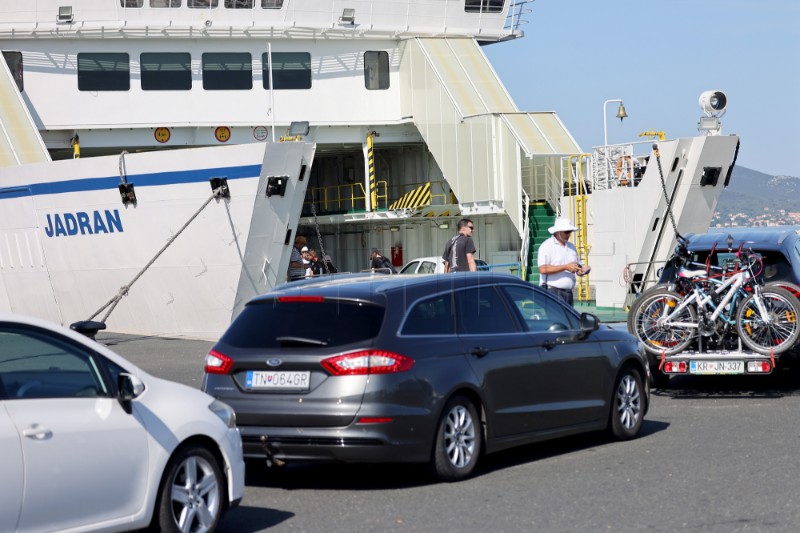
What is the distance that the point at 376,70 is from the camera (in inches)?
1228

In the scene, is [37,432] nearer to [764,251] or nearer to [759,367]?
[759,367]

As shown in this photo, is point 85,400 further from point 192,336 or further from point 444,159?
point 444,159

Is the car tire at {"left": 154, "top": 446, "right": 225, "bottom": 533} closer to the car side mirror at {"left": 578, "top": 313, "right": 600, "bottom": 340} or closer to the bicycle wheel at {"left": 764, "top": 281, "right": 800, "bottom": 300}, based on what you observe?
the car side mirror at {"left": 578, "top": 313, "right": 600, "bottom": 340}

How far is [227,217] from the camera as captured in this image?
71.7 ft

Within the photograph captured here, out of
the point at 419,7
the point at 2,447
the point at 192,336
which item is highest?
the point at 419,7

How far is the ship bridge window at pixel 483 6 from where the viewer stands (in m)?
31.9

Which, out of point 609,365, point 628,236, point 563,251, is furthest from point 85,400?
point 628,236

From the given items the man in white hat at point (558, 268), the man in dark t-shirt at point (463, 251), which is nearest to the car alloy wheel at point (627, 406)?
the man in white hat at point (558, 268)

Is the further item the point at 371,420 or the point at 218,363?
the point at 218,363

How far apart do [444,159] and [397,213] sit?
214 cm

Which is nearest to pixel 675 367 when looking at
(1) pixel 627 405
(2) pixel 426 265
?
(1) pixel 627 405

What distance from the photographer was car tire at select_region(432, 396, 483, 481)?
8.50 meters

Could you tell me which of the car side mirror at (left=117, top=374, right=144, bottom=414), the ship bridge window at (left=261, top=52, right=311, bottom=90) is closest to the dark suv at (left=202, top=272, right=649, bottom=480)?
the car side mirror at (left=117, top=374, right=144, bottom=414)

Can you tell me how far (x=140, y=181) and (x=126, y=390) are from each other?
16597 mm
